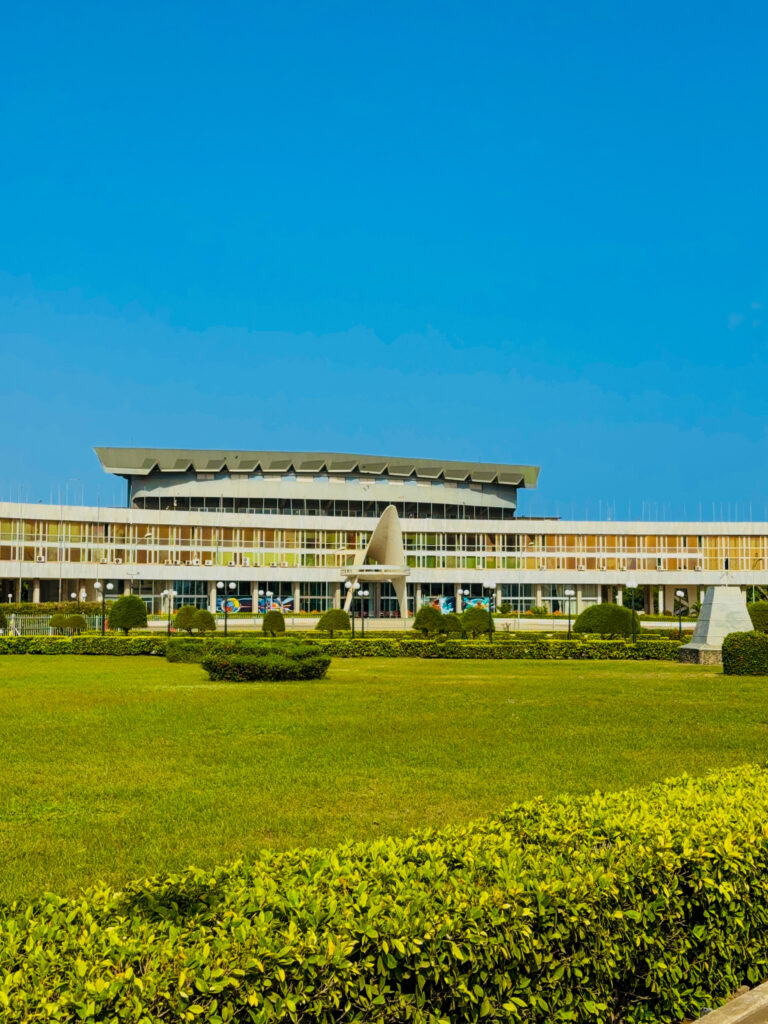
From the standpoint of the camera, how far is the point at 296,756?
1110 cm

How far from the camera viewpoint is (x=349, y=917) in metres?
3.54

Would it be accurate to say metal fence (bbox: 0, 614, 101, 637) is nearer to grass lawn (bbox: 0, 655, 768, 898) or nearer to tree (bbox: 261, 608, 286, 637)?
tree (bbox: 261, 608, 286, 637)

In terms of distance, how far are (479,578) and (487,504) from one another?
12.1 meters

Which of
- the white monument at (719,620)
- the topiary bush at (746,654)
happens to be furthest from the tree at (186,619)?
the topiary bush at (746,654)

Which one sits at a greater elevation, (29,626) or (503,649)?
(29,626)

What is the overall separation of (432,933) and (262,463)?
7947 cm

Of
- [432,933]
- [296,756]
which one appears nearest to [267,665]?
[296,756]

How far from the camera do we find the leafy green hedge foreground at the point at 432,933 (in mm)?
3121

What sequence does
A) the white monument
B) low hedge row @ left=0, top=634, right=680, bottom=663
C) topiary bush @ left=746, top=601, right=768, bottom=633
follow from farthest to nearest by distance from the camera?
topiary bush @ left=746, top=601, right=768, bottom=633
low hedge row @ left=0, top=634, right=680, bottom=663
the white monument

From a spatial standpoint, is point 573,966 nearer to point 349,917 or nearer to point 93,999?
point 349,917

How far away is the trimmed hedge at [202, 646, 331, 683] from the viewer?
73.7 ft

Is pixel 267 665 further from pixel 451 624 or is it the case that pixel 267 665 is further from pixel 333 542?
pixel 333 542

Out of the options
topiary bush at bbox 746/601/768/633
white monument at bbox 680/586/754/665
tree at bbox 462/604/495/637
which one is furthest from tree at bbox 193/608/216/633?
topiary bush at bbox 746/601/768/633

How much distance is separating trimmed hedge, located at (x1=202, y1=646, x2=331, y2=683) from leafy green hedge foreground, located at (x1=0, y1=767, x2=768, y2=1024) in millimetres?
17620
